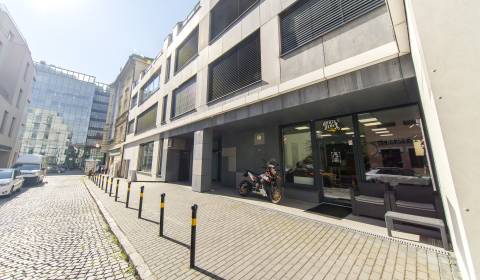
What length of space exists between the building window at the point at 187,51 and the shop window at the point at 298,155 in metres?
9.41

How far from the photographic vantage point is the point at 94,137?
229 ft

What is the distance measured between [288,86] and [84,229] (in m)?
8.08

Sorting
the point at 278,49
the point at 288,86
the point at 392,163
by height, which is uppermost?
the point at 278,49

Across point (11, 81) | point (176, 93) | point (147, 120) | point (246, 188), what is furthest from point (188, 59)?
point (11, 81)

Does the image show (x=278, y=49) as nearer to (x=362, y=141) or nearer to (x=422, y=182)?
(x=362, y=141)

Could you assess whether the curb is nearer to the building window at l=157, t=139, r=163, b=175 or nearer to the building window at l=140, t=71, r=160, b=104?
the building window at l=157, t=139, r=163, b=175

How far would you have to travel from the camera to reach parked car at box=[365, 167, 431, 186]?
5.91 m

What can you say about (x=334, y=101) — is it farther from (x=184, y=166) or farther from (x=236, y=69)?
(x=184, y=166)

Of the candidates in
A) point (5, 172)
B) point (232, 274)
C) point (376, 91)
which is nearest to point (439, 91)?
point (376, 91)

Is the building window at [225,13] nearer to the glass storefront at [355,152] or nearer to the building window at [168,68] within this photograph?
the glass storefront at [355,152]

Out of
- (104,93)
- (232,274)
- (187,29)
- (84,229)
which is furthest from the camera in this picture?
(104,93)

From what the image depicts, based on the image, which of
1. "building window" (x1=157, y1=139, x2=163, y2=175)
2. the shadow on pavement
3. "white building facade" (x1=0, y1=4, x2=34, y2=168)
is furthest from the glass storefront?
"white building facade" (x1=0, y1=4, x2=34, y2=168)

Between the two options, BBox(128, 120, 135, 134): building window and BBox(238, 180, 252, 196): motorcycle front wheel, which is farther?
BBox(128, 120, 135, 134): building window

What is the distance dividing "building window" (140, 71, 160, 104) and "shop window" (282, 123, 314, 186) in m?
16.2
